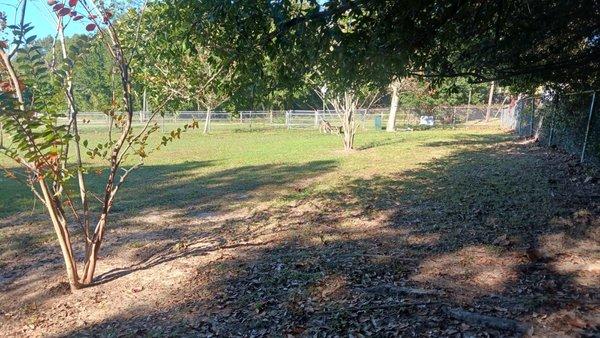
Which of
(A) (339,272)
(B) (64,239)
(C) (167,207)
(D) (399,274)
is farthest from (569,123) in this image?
(B) (64,239)

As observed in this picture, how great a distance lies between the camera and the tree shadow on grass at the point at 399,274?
11.5 feet

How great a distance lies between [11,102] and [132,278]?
2090 mm

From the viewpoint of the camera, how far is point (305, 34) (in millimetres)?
4395

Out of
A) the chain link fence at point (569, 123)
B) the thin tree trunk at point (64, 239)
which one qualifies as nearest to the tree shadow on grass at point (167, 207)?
the thin tree trunk at point (64, 239)

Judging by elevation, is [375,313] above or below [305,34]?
below

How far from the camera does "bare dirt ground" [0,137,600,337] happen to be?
11.6 feet

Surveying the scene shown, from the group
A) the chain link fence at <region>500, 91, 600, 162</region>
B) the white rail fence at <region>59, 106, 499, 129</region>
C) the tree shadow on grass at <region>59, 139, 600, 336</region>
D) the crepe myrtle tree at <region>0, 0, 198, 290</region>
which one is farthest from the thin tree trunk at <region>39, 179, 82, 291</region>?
the white rail fence at <region>59, 106, 499, 129</region>

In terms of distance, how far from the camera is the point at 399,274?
4.38m

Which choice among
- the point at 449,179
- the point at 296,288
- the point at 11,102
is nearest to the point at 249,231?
the point at 296,288

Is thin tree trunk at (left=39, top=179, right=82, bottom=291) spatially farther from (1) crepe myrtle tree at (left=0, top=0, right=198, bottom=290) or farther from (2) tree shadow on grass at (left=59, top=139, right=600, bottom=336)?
(2) tree shadow on grass at (left=59, top=139, right=600, bottom=336)

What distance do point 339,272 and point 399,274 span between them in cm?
53

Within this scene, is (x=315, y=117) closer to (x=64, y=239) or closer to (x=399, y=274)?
(x=64, y=239)

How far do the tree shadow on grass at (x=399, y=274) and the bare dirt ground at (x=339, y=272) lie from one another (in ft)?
0.05

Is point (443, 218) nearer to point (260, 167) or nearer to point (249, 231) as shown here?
point (249, 231)
